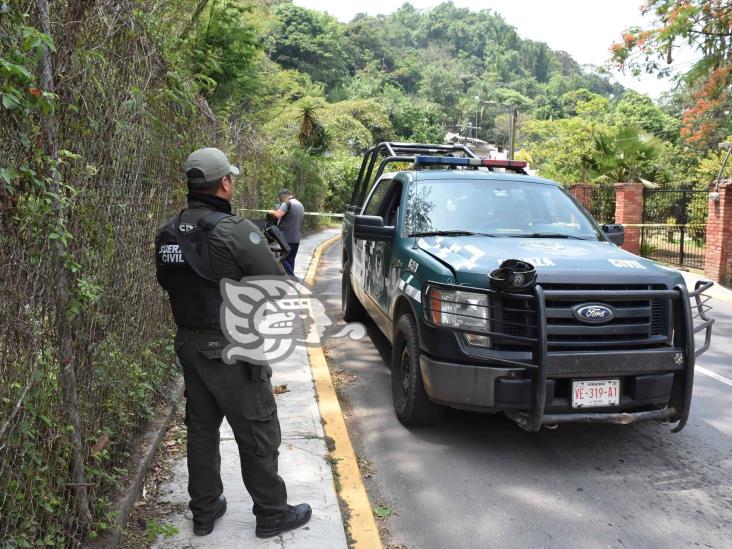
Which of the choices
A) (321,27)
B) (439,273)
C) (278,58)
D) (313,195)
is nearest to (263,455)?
(439,273)

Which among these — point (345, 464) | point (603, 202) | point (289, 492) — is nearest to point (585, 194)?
point (603, 202)

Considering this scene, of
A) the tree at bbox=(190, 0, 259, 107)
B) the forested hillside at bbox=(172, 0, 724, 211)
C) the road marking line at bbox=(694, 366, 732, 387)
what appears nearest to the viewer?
the road marking line at bbox=(694, 366, 732, 387)

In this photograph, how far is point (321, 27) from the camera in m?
74.0

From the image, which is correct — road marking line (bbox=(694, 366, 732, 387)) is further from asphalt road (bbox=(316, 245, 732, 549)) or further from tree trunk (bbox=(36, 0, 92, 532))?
tree trunk (bbox=(36, 0, 92, 532))

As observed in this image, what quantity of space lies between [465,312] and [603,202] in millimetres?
17744

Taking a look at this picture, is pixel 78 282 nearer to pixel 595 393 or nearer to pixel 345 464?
pixel 345 464

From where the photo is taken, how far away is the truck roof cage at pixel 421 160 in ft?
22.0

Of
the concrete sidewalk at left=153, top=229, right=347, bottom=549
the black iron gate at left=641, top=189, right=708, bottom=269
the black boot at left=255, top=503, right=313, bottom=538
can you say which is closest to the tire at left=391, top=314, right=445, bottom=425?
the concrete sidewalk at left=153, top=229, right=347, bottom=549

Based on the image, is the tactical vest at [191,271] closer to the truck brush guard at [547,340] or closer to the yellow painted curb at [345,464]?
the yellow painted curb at [345,464]

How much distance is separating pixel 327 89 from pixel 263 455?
70190 mm

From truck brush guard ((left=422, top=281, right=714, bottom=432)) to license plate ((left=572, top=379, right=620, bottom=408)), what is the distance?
0.08 m

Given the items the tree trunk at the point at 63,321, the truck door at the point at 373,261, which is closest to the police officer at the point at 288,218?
the truck door at the point at 373,261

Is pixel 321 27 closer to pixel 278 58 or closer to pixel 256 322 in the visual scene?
pixel 278 58

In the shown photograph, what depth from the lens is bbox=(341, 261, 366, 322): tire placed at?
8.45 m
